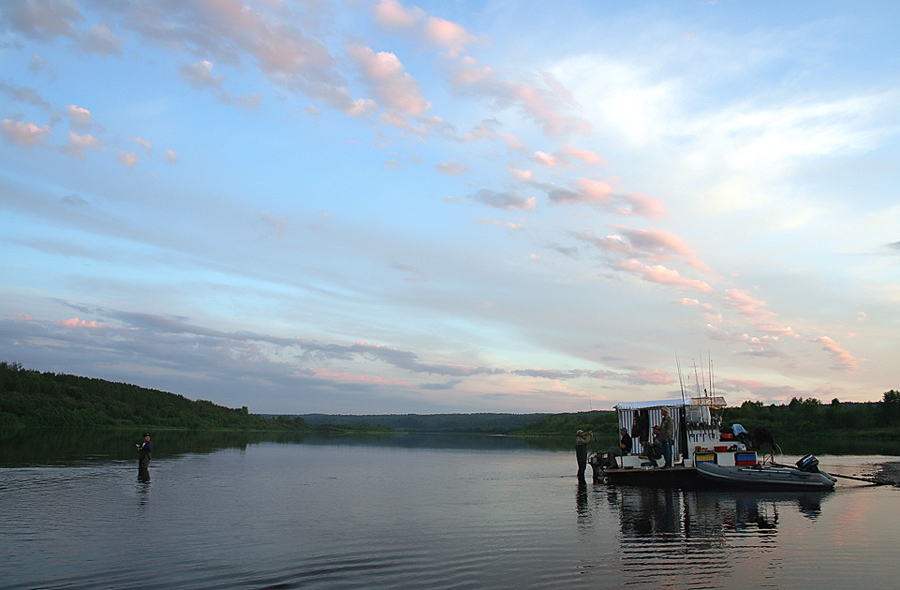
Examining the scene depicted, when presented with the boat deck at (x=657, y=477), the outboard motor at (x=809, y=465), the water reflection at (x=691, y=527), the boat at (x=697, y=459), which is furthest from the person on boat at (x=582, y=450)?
the outboard motor at (x=809, y=465)

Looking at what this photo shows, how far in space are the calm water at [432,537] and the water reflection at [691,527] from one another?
7 centimetres

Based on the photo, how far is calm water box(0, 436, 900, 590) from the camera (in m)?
12.5

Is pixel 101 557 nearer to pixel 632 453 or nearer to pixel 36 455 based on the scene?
pixel 632 453

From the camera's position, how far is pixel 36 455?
145 ft

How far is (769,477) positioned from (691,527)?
37.2 feet

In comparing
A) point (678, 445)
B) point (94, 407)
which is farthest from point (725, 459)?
point (94, 407)

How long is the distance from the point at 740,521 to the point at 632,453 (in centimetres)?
1209

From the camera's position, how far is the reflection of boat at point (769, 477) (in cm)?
2769

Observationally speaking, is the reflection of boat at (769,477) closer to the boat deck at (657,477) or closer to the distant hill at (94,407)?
the boat deck at (657,477)

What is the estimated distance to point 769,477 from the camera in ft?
91.0

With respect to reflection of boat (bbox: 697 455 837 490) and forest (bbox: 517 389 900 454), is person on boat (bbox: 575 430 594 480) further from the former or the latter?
forest (bbox: 517 389 900 454)

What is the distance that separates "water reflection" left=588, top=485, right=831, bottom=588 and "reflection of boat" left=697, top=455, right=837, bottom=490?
1.68 ft

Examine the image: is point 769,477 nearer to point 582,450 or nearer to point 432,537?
point 582,450

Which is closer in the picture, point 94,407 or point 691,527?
point 691,527
